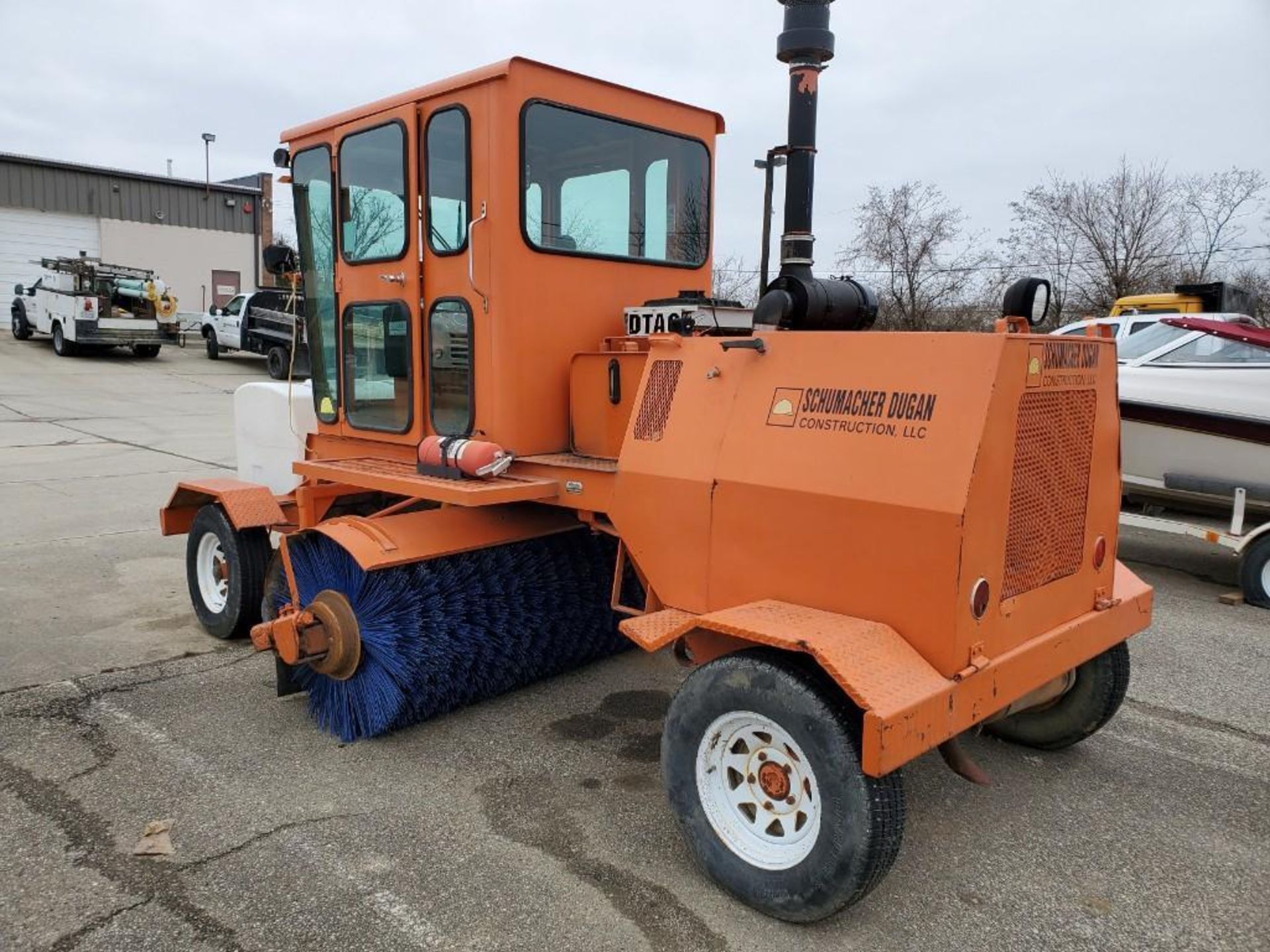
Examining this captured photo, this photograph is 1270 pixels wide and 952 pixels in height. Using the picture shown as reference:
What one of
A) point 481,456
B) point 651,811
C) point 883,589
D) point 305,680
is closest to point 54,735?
point 305,680

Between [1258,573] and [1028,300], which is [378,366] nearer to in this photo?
[1028,300]

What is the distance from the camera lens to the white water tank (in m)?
5.62

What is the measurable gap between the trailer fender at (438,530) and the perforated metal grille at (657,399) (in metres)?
1.07

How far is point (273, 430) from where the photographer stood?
5793 mm

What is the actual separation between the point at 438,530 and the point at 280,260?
1793mm

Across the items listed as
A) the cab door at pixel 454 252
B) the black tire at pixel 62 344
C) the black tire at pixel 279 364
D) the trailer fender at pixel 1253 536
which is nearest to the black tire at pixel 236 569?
the cab door at pixel 454 252

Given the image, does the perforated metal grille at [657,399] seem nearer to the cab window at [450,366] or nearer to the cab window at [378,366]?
the cab window at [450,366]

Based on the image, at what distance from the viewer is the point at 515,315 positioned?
13.1 ft

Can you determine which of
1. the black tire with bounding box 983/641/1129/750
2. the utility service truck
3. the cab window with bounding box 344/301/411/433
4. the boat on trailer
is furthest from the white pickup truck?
Answer: the black tire with bounding box 983/641/1129/750

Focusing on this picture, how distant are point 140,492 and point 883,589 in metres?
9.08

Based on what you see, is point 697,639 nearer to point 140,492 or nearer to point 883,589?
point 883,589

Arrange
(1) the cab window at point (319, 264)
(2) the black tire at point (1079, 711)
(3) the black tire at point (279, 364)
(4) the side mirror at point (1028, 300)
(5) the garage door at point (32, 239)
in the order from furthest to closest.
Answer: (5) the garage door at point (32, 239) < (3) the black tire at point (279, 364) < (1) the cab window at point (319, 264) < (2) the black tire at point (1079, 711) < (4) the side mirror at point (1028, 300)

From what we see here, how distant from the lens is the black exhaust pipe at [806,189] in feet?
11.5

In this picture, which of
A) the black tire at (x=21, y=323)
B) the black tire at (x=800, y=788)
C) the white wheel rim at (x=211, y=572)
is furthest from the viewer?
the black tire at (x=21, y=323)
